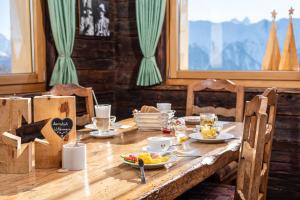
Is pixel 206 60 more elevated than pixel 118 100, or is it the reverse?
pixel 206 60

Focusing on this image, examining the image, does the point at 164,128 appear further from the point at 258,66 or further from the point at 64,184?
the point at 258,66

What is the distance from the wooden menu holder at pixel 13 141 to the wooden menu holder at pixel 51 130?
5cm

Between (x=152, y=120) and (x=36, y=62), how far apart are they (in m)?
1.33

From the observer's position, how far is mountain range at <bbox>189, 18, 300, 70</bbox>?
3.68 metres

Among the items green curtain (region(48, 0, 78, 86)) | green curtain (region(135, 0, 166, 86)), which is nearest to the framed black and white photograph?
green curtain (region(48, 0, 78, 86))

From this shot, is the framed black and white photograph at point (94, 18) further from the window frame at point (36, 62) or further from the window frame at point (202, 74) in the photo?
the window frame at point (202, 74)

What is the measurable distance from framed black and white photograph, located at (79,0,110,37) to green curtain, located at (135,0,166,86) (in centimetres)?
29

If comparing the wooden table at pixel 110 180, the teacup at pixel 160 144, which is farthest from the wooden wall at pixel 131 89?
the teacup at pixel 160 144

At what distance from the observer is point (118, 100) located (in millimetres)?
4109

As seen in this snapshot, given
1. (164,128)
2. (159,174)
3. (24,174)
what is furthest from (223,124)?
(24,174)

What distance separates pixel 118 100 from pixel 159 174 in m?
2.60

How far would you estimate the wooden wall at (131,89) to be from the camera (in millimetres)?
3375

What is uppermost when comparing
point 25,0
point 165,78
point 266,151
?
point 25,0

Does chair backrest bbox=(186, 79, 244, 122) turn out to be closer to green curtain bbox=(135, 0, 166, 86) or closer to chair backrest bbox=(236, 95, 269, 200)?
green curtain bbox=(135, 0, 166, 86)
